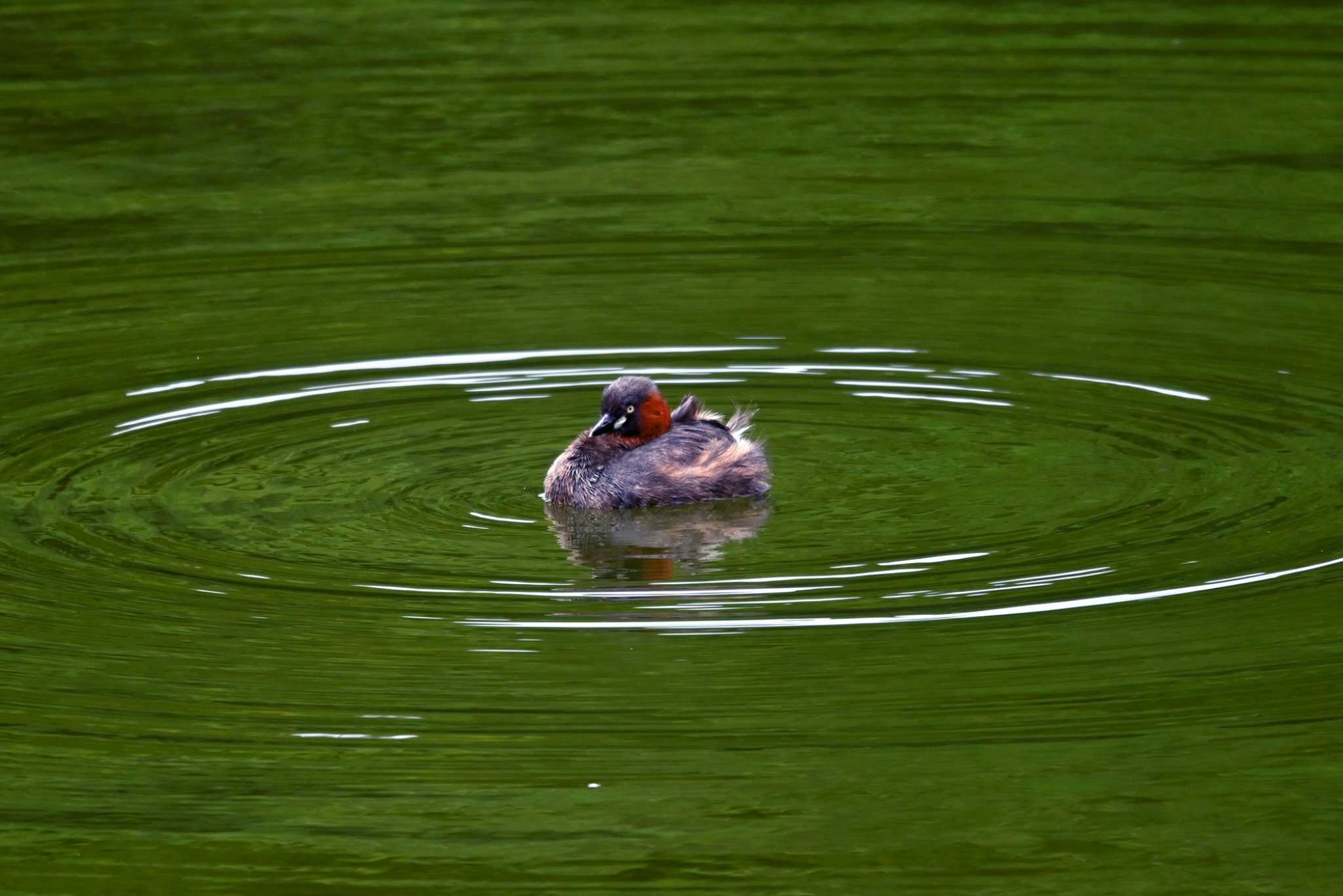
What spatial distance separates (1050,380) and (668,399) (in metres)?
1.77

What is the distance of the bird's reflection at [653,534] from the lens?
29.3 ft

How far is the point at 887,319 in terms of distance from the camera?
41.0ft

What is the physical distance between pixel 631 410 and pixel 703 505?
0.48 meters

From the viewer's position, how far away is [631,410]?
9875mm

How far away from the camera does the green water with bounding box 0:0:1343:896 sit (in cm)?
665

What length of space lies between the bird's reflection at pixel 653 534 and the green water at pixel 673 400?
35 mm

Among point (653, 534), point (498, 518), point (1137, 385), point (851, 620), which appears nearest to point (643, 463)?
point (653, 534)

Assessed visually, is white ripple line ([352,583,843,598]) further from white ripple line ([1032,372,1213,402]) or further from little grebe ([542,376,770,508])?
white ripple line ([1032,372,1213,402])

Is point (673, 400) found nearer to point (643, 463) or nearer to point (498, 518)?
point (643, 463)

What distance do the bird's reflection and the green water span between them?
35mm

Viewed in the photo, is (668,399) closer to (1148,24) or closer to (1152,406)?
(1152,406)

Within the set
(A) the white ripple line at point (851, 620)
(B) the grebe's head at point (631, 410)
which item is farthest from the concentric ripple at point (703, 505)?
(B) the grebe's head at point (631, 410)

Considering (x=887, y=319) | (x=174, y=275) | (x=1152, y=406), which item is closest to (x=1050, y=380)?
(x=1152, y=406)

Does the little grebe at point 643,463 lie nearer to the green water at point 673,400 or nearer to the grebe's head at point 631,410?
the grebe's head at point 631,410
